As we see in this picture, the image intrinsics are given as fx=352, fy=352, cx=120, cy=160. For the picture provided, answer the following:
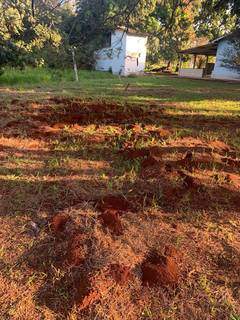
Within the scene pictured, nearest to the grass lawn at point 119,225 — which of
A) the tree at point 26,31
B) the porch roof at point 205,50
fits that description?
the tree at point 26,31

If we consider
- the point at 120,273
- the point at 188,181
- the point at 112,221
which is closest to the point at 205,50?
the point at 188,181

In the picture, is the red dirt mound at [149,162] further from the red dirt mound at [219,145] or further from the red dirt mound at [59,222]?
the red dirt mound at [59,222]

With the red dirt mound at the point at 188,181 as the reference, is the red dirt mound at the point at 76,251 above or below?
above

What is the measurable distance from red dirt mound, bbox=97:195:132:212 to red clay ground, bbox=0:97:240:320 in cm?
2

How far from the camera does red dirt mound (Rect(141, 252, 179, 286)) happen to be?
2254 mm

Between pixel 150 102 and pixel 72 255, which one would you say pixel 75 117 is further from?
pixel 72 255

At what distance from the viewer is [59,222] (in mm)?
2840

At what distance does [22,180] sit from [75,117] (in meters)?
3.12

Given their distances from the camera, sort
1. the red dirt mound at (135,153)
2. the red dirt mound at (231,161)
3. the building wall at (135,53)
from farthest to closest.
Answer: the building wall at (135,53) < the red dirt mound at (135,153) < the red dirt mound at (231,161)

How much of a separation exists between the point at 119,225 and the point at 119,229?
0.15 feet

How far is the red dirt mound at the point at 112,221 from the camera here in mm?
2760

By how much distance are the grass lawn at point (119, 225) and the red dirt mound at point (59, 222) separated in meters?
0.01

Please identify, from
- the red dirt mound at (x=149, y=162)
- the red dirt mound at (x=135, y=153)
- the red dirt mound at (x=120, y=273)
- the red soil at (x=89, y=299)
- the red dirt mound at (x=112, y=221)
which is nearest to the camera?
the red soil at (x=89, y=299)

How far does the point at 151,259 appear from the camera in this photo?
243 cm
